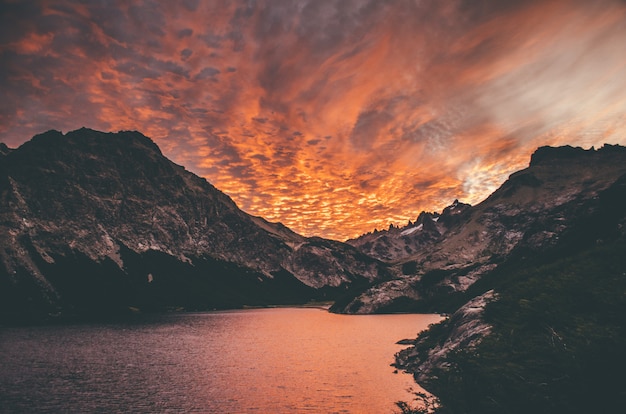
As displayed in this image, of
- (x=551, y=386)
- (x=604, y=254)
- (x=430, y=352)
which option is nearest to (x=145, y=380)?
(x=430, y=352)

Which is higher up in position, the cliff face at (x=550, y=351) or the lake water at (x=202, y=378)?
the cliff face at (x=550, y=351)

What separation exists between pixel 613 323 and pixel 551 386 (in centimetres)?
608

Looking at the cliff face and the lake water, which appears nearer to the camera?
the cliff face

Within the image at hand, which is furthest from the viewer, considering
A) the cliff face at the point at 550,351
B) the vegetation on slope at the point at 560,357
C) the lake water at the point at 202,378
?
the lake water at the point at 202,378

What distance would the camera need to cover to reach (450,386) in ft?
91.5

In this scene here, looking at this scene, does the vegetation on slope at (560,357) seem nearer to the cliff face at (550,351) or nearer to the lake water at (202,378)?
the cliff face at (550,351)

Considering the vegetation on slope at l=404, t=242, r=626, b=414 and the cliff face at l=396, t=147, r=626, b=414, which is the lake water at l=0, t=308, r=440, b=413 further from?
the vegetation on slope at l=404, t=242, r=626, b=414

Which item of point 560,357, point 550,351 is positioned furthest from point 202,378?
point 560,357

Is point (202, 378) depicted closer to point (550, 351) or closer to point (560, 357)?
point (550, 351)

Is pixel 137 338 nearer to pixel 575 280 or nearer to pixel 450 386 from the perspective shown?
pixel 450 386

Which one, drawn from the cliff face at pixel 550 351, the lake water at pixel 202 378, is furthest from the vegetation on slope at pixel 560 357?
the lake water at pixel 202 378

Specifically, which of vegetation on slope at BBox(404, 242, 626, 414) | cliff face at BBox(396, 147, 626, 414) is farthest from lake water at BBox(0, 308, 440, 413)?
vegetation on slope at BBox(404, 242, 626, 414)

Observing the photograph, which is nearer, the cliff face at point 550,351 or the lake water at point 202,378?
the cliff face at point 550,351

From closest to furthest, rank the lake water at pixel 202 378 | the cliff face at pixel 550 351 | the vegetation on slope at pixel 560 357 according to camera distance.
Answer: the vegetation on slope at pixel 560 357 < the cliff face at pixel 550 351 < the lake water at pixel 202 378
